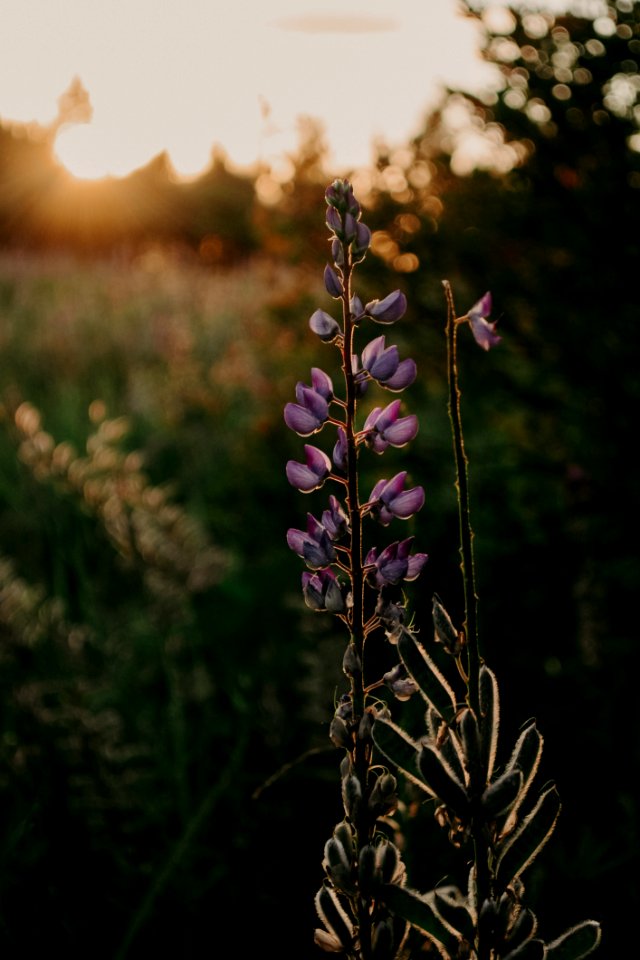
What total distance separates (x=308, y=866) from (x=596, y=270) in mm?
1436

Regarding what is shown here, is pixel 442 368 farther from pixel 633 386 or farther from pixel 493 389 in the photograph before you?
pixel 633 386

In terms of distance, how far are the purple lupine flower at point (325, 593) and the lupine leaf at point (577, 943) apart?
10.7 inches

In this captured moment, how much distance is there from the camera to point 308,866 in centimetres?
158

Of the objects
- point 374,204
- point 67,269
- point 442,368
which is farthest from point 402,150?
point 67,269

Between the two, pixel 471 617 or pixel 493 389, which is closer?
pixel 471 617

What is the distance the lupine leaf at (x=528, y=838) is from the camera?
61 cm

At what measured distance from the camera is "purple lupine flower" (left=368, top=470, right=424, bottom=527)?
0.65 metres

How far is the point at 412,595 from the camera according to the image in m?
0.90

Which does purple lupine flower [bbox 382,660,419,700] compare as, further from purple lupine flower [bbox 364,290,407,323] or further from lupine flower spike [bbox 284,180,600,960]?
purple lupine flower [bbox 364,290,407,323]

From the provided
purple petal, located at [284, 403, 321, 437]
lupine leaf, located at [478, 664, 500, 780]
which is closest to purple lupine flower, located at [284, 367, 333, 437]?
purple petal, located at [284, 403, 321, 437]

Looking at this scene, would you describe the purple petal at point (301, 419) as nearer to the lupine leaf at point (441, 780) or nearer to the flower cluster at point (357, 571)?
the flower cluster at point (357, 571)

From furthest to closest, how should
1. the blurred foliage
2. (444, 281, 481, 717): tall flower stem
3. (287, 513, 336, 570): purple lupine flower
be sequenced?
1. the blurred foliage
2. (287, 513, 336, 570): purple lupine flower
3. (444, 281, 481, 717): tall flower stem

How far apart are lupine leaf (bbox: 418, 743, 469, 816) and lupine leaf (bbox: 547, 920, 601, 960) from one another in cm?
13

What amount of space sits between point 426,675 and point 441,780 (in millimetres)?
74
